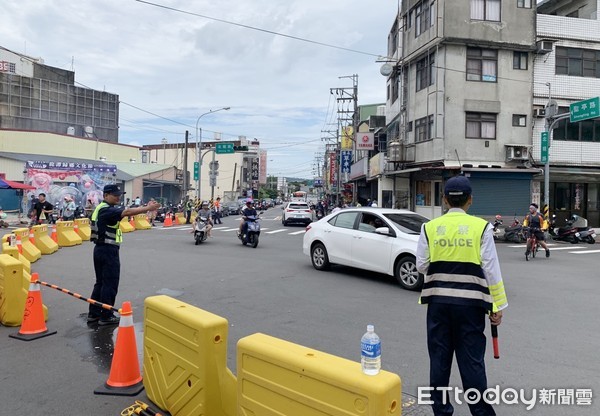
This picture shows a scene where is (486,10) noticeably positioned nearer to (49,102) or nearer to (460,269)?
(460,269)

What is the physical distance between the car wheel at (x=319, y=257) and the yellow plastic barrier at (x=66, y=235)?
9957 millimetres

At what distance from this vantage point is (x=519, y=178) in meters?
22.8

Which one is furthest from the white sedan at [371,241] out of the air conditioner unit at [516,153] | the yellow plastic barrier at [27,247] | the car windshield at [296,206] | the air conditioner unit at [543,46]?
the car windshield at [296,206]

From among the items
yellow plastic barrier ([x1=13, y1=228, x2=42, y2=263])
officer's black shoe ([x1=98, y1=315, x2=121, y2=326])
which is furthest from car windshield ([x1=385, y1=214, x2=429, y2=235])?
yellow plastic barrier ([x1=13, y1=228, x2=42, y2=263])

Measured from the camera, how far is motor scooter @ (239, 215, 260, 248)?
16.1m

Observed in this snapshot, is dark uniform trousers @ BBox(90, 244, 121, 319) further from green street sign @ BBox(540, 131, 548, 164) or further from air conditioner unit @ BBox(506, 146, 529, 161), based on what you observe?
air conditioner unit @ BBox(506, 146, 529, 161)

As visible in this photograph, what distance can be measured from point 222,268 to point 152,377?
24.4ft

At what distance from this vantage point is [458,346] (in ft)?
11.0

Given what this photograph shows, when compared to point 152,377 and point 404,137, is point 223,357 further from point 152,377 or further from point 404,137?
point 404,137

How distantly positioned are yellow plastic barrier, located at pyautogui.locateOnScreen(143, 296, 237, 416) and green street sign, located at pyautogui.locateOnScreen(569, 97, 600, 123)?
816 inches

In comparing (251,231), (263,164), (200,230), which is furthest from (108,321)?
(263,164)

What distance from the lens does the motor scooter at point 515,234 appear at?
67.2ft

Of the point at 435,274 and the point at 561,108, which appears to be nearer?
the point at 435,274

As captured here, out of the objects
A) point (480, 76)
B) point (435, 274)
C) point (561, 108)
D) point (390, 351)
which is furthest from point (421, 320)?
point (561, 108)
